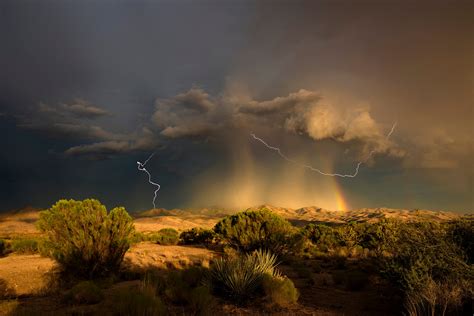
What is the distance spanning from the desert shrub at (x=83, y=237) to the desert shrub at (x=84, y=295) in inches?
171

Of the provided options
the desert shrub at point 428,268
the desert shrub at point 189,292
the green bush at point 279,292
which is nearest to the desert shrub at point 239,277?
the green bush at point 279,292

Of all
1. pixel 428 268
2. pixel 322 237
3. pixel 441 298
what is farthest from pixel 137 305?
pixel 322 237

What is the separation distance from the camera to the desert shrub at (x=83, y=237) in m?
13.8

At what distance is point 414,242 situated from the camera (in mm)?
10500

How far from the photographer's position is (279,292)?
970 cm

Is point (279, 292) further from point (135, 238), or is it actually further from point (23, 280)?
point (23, 280)

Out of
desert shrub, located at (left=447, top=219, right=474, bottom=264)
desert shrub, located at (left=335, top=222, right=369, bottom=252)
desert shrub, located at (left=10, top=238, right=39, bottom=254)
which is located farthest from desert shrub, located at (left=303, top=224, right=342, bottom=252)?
desert shrub, located at (left=10, top=238, right=39, bottom=254)

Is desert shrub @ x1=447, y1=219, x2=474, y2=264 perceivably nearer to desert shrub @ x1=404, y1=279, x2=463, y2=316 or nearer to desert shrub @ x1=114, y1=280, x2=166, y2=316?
desert shrub @ x1=404, y1=279, x2=463, y2=316

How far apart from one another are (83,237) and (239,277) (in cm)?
802

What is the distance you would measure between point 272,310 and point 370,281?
7156 millimetres

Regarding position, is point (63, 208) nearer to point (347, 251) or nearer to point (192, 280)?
point (192, 280)

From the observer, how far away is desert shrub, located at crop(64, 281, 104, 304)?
31.1ft

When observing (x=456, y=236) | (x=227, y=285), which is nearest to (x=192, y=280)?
(x=227, y=285)

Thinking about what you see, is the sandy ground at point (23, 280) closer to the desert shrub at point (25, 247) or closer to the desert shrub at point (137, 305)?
the desert shrub at point (137, 305)
